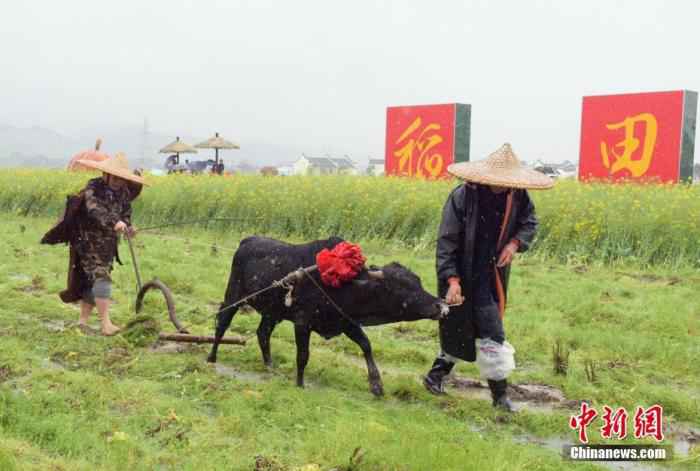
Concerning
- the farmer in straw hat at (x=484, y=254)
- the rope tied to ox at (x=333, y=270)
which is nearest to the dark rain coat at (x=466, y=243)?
the farmer in straw hat at (x=484, y=254)

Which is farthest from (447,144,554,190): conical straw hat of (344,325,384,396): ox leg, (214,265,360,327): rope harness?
(344,325,384,396): ox leg

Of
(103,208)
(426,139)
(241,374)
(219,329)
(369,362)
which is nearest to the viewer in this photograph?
(369,362)

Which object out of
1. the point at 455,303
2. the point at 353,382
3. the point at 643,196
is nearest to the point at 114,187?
the point at 353,382

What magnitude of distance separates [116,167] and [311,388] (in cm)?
278

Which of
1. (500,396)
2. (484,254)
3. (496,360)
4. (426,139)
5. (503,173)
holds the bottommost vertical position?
(500,396)

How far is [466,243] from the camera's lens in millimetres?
5223

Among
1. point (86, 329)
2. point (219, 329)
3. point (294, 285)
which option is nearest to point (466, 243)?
point (294, 285)

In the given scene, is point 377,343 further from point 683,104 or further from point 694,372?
point 683,104

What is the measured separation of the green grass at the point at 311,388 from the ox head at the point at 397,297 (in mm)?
617

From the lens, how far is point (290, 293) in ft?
17.7

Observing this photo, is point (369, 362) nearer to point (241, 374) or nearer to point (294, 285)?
point (294, 285)

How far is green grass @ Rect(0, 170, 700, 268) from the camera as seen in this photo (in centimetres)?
1110

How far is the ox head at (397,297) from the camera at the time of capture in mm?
4992

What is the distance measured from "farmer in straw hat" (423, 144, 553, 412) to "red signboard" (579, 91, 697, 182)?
11.1 m
